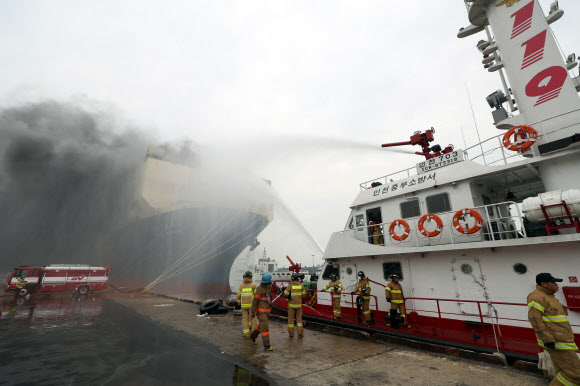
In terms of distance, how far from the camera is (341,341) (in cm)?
664

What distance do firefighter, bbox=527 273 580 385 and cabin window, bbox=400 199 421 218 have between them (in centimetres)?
515

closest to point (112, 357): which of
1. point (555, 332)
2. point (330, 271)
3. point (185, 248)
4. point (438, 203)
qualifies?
point (330, 271)

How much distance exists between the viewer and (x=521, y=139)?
6730mm

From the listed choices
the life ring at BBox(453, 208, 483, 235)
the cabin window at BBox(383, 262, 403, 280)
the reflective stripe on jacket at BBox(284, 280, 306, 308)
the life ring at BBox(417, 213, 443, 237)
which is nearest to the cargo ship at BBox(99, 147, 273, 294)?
the cabin window at BBox(383, 262, 403, 280)

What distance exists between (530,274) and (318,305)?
6922mm

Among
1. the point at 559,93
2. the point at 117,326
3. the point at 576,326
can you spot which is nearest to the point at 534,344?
the point at 576,326

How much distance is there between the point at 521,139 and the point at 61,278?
28612 millimetres

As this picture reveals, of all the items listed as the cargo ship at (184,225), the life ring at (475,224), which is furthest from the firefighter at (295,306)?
the cargo ship at (184,225)

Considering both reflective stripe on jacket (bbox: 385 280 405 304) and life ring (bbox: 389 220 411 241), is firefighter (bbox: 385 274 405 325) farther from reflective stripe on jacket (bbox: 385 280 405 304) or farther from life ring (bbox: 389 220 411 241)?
life ring (bbox: 389 220 411 241)

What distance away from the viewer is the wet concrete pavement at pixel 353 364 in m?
4.10

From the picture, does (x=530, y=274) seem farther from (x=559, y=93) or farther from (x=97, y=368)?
(x=97, y=368)

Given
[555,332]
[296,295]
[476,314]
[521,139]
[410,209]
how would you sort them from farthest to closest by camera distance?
[410,209], [296,295], [521,139], [476,314], [555,332]

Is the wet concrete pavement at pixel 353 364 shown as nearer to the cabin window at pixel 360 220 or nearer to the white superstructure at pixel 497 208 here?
the white superstructure at pixel 497 208

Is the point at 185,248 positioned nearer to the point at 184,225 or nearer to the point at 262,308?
the point at 184,225
